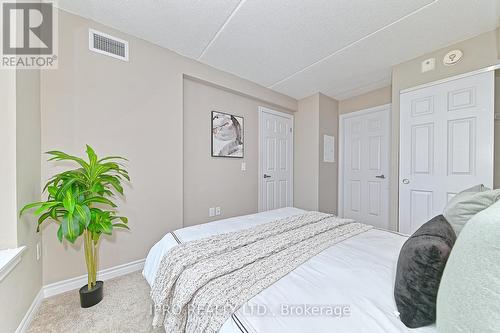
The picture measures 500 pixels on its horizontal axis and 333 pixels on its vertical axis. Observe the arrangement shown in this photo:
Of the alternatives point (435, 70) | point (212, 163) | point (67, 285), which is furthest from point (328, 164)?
point (67, 285)

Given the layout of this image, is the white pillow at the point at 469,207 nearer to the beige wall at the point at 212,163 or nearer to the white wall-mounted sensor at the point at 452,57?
the white wall-mounted sensor at the point at 452,57

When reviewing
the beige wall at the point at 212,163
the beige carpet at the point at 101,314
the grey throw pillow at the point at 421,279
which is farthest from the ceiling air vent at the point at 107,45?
the grey throw pillow at the point at 421,279

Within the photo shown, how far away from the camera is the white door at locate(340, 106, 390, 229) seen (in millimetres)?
3404

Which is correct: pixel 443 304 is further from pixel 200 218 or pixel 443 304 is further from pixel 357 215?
pixel 357 215

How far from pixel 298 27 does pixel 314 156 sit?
217 cm

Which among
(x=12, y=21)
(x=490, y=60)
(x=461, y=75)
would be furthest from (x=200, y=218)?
(x=490, y=60)

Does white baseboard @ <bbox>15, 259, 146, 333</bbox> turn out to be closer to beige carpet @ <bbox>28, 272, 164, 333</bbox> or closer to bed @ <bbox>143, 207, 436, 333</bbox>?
beige carpet @ <bbox>28, 272, 164, 333</bbox>

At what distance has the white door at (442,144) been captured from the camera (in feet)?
6.72

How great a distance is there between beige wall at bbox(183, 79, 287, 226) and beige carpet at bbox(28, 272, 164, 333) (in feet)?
3.38

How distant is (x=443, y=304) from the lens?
60 centimetres

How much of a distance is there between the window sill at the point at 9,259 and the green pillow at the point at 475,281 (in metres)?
1.92

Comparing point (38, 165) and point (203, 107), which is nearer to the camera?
point (38, 165)

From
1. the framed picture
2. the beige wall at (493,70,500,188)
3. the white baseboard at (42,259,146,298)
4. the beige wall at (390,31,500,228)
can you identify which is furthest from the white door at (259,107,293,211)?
the beige wall at (493,70,500,188)

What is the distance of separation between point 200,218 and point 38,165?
173 cm
